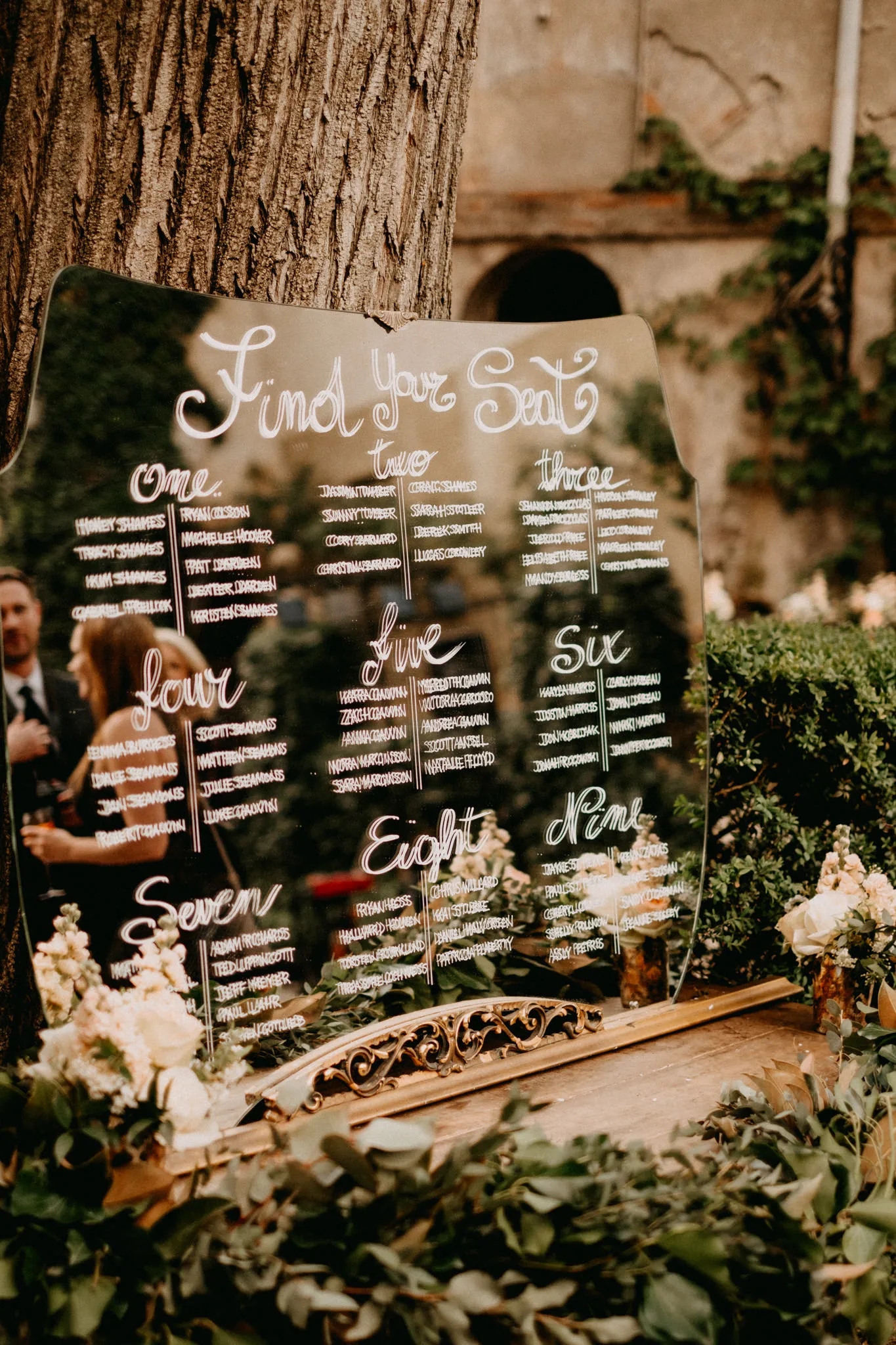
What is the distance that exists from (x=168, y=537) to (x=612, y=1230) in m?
1.15

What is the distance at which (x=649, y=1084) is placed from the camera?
78.7 inches

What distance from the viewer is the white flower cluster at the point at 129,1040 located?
4.82 feet

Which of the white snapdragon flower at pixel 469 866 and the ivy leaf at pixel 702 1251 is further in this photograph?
the white snapdragon flower at pixel 469 866

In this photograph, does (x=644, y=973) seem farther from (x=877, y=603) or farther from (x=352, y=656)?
(x=877, y=603)

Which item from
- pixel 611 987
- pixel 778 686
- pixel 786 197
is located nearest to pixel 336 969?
pixel 611 987

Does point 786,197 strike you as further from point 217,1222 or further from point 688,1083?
point 217,1222

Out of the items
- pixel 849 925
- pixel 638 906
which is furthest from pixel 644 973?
pixel 849 925

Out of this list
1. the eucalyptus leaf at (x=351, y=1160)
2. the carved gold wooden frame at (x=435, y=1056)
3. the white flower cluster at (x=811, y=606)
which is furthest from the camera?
the white flower cluster at (x=811, y=606)

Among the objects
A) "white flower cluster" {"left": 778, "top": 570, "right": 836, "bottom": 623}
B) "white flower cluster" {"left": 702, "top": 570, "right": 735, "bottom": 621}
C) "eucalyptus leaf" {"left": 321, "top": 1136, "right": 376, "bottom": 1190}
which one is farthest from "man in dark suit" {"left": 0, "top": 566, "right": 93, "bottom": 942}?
"white flower cluster" {"left": 778, "top": 570, "right": 836, "bottom": 623}

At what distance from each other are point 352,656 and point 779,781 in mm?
1359

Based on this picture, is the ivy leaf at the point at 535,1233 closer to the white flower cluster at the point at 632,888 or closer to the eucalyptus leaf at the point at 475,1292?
the eucalyptus leaf at the point at 475,1292

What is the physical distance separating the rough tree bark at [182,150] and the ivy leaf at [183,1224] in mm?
632

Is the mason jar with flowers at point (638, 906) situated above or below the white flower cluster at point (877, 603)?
below

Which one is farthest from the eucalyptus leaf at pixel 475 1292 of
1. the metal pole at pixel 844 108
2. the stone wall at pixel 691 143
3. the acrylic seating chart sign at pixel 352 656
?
the metal pole at pixel 844 108
